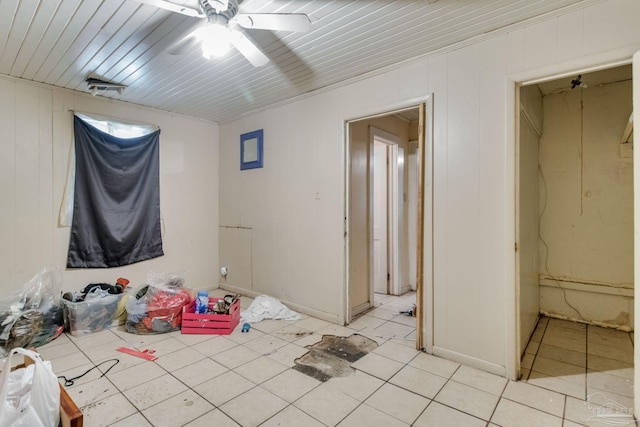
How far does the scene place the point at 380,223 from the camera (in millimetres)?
4590

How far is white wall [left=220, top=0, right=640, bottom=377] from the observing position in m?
2.07

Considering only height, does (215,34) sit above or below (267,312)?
above

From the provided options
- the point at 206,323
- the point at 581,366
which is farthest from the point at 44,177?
the point at 581,366

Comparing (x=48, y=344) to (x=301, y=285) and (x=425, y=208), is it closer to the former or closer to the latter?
(x=301, y=285)

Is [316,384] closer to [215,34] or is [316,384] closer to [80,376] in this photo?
[80,376]

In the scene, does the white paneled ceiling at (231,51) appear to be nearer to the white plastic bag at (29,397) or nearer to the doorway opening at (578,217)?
the doorway opening at (578,217)

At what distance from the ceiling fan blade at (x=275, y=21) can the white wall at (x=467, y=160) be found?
1.32 meters

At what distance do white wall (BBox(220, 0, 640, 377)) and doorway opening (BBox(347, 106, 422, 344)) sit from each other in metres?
0.46

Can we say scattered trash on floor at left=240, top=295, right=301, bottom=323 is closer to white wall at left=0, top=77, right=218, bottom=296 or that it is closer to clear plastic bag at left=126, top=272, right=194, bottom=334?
clear plastic bag at left=126, top=272, right=194, bottom=334

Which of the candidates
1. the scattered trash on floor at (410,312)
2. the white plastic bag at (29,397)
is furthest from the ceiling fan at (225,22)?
the scattered trash on floor at (410,312)

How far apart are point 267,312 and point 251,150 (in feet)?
6.87

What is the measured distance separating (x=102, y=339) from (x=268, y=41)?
119 inches

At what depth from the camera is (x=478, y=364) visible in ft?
7.82

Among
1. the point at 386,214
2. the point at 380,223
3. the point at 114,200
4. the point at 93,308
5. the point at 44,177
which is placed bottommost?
the point at 93,308
